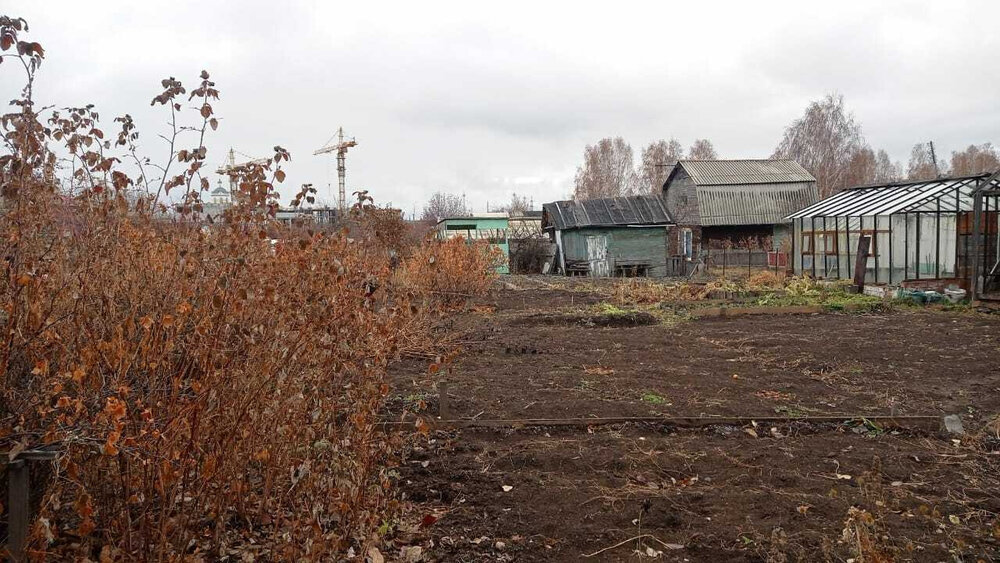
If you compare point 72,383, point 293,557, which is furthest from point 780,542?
point 72,383

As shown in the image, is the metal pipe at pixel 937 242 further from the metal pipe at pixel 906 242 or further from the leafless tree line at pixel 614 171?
the leafless tree line at pixel 614 171

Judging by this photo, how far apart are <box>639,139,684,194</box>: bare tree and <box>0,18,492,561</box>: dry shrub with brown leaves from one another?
5414 centimetres

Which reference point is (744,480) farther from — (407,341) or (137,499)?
(407,341)

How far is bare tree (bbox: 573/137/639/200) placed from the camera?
58.6m

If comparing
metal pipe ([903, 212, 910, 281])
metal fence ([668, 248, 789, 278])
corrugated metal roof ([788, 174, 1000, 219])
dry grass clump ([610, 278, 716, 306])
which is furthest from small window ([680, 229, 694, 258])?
dry grass clump ([610, 278, 716, 306])

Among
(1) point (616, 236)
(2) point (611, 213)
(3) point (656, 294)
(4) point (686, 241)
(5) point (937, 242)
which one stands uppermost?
(2) point (611, 213)

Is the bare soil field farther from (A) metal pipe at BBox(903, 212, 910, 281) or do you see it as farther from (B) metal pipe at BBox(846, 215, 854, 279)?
(B) metal pipe at BBox(846, 215, 854, 279)

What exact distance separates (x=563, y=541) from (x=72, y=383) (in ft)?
7.59

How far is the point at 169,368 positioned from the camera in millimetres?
2822

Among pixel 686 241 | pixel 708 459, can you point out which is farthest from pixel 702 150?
pixel 708 459

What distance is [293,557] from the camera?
2.86 metres

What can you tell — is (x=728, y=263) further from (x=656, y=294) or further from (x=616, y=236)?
(x=656, y=294)

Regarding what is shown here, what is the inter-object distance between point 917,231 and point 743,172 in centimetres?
2067

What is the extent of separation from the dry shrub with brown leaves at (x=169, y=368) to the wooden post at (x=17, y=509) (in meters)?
0.05
